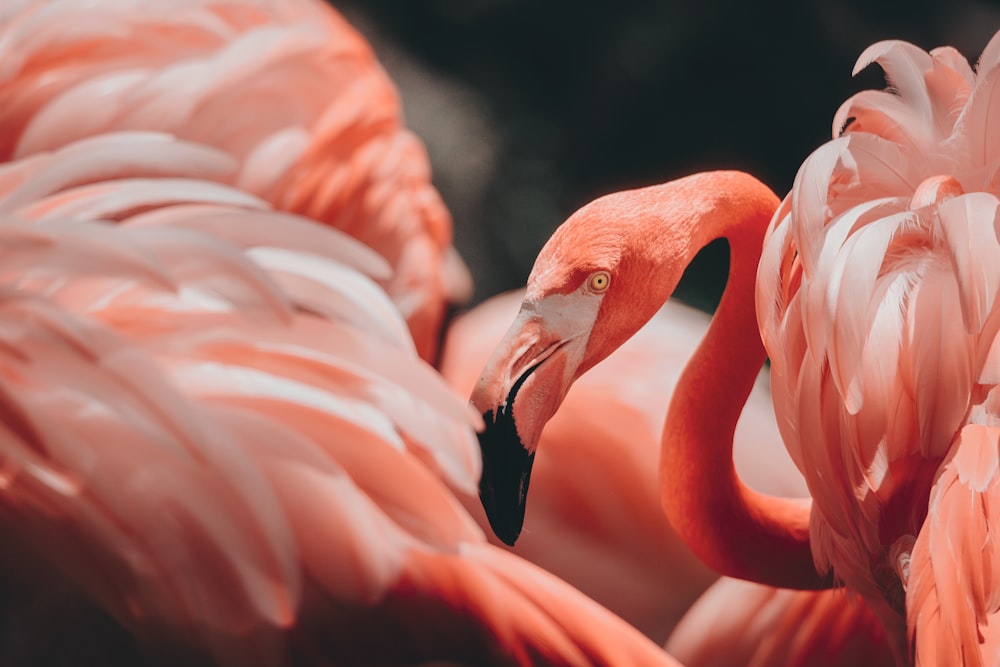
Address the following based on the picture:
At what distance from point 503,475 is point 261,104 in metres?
0.40

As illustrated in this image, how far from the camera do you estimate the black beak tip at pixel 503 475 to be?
75 cm

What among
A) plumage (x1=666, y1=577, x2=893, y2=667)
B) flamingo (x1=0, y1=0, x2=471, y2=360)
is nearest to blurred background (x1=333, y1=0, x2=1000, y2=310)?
flamingo (x1=0, y1=0, x2=471, y2=360)

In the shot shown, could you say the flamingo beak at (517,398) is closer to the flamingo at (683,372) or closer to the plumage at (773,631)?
the flamingo at (683,372)

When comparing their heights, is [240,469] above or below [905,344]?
below

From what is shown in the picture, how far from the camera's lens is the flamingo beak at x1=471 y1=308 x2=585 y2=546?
741 millimetres

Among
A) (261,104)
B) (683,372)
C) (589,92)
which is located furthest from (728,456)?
(261,104)

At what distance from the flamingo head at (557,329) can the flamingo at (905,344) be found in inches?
3.9

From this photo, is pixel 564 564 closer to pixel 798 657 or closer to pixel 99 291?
pixel 798 657

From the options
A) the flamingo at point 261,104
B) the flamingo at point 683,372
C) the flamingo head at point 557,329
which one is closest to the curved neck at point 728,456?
the flamingo at point 683,372

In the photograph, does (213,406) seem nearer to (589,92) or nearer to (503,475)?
(503,475)

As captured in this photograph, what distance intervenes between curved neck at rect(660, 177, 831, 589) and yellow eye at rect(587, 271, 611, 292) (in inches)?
5.5

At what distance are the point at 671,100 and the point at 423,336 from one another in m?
Result: 0.31

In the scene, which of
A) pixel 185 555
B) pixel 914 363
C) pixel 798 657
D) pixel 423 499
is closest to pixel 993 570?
pixel 914 363

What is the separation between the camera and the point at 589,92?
0.91 meters
